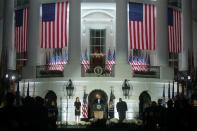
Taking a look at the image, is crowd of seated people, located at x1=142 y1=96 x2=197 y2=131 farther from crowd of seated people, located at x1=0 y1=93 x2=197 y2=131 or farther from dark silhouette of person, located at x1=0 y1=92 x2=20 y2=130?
dark silhouette of person, located at x1=0 y1=92 x2=20 y2=130

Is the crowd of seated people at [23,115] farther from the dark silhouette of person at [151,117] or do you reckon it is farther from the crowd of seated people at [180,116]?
the dark silhouette of person at [151,117]

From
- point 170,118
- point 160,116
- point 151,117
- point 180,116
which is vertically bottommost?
point 151,117

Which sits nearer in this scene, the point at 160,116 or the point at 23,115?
the point at 23,115

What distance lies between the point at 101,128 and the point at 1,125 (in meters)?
12.0

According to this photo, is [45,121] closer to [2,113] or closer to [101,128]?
[2,113]

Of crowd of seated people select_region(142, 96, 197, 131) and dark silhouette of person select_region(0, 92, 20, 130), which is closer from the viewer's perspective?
dark silhouette of person select_region(0, 92, 20, 130)

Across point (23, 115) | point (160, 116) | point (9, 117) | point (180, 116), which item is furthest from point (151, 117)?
point (9, 117)

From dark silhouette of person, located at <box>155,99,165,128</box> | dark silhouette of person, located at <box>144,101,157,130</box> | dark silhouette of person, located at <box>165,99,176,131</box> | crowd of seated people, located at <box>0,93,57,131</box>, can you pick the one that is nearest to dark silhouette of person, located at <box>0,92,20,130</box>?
crowd of seated people, located at <box>0,93,57,131</box>

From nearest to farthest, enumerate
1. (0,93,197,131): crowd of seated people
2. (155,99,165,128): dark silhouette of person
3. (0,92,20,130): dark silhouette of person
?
(0,92,20,130): dark silhouette of person < (0,93,197,131): crowd of seated people < (155,99,165,128): dark silhouette of person

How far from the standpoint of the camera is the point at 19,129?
2145 centimetres

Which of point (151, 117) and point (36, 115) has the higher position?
point (36, 115)

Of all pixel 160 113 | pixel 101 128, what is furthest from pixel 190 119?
pixel 101 128

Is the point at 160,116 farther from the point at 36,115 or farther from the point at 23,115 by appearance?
the point at 23,115

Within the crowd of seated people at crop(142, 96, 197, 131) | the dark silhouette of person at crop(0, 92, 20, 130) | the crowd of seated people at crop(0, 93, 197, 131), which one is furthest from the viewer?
the crowd of seated people at crop(142, 96, 197, 131)
